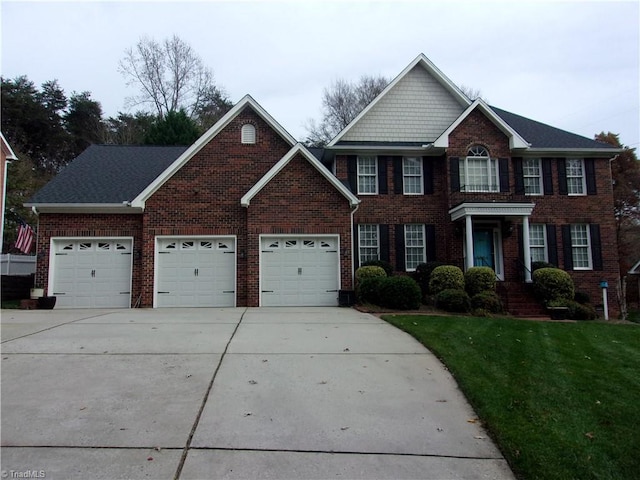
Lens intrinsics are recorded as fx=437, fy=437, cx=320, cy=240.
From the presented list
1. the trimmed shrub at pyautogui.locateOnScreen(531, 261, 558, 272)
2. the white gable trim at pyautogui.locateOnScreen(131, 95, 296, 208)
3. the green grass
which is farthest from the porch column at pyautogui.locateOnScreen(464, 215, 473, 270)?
the white gable trim at pyautogui.locateOnScreen(131, 95, 296, 208)

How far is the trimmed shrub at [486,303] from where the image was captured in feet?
42.1

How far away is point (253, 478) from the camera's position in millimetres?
3281

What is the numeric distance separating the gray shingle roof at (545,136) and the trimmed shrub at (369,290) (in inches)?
359

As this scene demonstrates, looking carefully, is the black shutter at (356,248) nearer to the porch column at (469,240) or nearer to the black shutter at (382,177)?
the black shutter at (382,177)

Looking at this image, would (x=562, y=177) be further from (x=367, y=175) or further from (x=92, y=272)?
(x=92, y=272)

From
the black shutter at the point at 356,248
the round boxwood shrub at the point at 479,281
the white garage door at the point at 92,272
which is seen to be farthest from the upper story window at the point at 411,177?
the white garage door at the point at 92,272

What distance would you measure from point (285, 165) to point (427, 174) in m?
6.18

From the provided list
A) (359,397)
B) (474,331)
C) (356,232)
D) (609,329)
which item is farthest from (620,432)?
(356,232)

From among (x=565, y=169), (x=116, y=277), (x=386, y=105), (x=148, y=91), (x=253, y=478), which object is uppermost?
(x=148, y=91)

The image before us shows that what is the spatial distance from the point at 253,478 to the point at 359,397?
6.34 ft

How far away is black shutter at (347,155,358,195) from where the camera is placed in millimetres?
16781

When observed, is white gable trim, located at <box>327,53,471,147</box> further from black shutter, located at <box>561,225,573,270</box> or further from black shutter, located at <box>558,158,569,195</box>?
black shutter, located at <box>561,225,573,270</box>

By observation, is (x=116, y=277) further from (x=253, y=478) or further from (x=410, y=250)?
(x=253, y=478)

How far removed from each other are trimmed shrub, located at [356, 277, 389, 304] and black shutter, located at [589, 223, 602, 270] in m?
9.69
